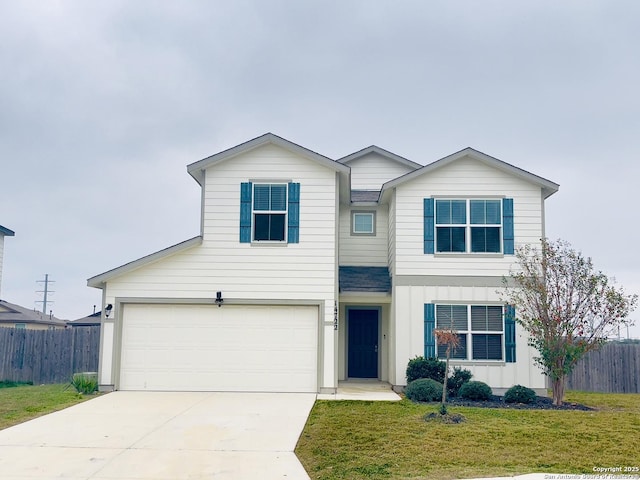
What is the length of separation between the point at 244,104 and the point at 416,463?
1491 cm

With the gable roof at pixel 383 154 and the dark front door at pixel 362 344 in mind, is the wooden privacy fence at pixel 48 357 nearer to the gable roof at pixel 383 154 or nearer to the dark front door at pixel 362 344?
the dark front door at pixel 362 344

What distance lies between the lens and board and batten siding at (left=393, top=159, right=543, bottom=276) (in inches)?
633

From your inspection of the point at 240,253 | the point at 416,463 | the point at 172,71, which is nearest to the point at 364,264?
the point at 240,253

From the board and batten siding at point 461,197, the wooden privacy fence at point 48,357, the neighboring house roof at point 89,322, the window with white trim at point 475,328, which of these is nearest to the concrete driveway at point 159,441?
the window with white trim at point 475,328

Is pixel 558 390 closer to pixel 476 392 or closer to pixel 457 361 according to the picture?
pixel 476 392

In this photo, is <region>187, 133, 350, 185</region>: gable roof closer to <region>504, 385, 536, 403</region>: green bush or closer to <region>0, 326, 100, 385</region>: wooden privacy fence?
<region>504, 385, 536, 403</region>: green bush

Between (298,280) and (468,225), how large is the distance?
4.70 m

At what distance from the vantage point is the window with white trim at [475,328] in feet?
51.6

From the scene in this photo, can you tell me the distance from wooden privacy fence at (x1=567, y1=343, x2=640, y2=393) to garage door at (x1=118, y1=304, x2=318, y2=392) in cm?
847

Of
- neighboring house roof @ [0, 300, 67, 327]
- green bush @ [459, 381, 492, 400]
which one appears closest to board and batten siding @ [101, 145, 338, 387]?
green bush @ [459, 381, 492, 400]

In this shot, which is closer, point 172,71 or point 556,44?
point 556,44

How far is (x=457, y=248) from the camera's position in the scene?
16203 millimetres

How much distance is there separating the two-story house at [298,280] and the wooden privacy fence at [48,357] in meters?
4.39

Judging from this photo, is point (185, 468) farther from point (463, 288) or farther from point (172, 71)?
point (172, 71)
